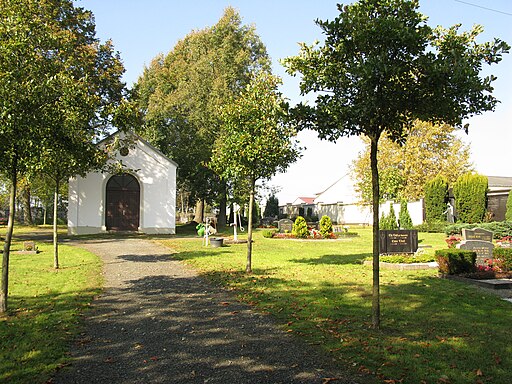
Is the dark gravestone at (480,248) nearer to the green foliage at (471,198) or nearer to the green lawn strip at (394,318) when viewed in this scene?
the green lawn strip at (394,318)

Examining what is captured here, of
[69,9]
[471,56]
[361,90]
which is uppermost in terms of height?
[69,9]

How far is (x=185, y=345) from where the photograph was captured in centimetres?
551

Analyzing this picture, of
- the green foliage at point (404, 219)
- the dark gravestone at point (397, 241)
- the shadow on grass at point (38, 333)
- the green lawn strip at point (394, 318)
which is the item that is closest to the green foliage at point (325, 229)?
the green foliage at point (404, 219)

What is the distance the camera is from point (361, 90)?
20.0 ft

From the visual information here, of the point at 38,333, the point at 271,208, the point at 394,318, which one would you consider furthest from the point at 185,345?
the point at 271,208

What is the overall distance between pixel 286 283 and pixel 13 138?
21.7 ft

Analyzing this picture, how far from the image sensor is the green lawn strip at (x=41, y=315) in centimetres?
485

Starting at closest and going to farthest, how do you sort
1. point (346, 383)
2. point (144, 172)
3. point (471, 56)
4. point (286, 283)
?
point (346, 383) → point (471, 56) → point (286, 283) → point (144, 172)

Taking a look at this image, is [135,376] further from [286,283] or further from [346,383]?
[286,283]

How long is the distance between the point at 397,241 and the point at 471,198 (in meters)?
20.5

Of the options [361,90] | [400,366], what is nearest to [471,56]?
[361,90]

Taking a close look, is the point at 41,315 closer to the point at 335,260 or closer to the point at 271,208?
the point at 335,260

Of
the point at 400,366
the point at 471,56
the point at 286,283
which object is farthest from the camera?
the point at 286,283

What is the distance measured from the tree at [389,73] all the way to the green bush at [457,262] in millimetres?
5684
